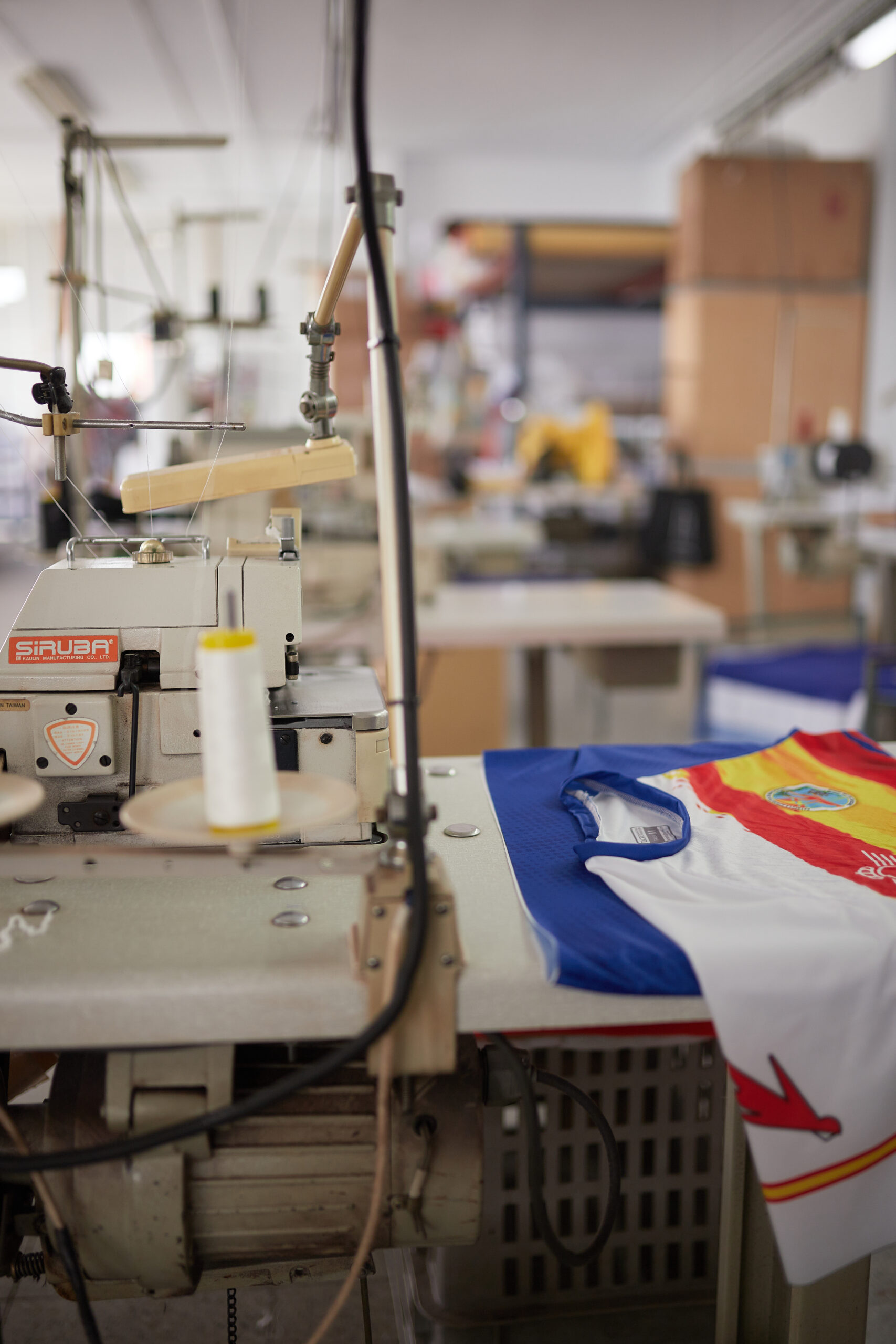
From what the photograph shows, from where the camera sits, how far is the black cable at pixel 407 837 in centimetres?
69

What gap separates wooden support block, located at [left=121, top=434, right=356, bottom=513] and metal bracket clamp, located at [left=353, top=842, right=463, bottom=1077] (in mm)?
409

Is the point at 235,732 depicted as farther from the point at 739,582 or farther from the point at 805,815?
the point at 739,582

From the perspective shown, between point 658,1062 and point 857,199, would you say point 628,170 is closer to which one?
point 857,199

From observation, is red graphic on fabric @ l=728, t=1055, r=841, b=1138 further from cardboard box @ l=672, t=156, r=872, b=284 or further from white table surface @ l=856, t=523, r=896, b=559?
cardboard box @ l=672, t=156, r=872, b=284

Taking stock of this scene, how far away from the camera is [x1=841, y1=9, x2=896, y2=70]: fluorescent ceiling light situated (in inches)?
165

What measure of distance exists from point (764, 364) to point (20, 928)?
222 inches

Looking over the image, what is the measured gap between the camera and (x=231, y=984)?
747mm

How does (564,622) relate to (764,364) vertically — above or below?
below

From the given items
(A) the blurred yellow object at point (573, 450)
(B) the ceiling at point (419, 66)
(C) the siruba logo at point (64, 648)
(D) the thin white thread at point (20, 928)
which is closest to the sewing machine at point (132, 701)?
(C) the siruba logo at point (64, 648)

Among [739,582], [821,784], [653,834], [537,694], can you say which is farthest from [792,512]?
[653,834]

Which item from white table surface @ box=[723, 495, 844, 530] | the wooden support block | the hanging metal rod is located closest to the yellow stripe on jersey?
the wooden support block

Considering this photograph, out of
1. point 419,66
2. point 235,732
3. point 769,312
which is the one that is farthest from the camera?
point 419,66

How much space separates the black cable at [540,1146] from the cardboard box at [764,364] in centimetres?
522

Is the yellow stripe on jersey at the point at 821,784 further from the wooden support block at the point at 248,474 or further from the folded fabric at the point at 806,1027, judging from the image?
the wooden support block at the point at 248,474
